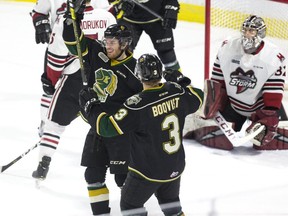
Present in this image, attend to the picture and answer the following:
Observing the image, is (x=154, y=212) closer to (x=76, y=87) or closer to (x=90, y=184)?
(x=90, y=184)

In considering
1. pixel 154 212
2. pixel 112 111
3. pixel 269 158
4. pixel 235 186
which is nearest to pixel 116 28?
pixel 112 111

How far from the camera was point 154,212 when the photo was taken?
3.57m

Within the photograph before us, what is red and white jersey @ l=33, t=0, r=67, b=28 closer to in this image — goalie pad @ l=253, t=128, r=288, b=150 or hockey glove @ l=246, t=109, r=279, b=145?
hockey glove @ l=246, t=109, r=279, b=145

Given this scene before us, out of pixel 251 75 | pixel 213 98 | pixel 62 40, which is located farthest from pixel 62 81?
pixel 251 75

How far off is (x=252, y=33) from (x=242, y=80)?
12.2 inches

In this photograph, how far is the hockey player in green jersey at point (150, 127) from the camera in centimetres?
286

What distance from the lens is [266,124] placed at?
4.23 meters

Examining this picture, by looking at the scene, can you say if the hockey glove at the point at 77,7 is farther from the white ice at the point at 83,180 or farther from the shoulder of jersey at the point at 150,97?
the white ice at the point at 83,180

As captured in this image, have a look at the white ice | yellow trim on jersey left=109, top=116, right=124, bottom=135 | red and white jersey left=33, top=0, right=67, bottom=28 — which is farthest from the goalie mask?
yellow trim on jersey left=109, top=116, right=124, bottom=135

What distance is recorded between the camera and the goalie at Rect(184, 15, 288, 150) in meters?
4.23

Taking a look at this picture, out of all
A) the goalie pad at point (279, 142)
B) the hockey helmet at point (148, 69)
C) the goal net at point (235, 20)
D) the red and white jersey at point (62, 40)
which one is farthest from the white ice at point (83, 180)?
the goal net at point (235, 20)

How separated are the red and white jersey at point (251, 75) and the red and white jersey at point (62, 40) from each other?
2.85 ft

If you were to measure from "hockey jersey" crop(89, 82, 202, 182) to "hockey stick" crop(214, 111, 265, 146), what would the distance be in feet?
4.29

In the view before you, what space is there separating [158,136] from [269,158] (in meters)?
1.60
